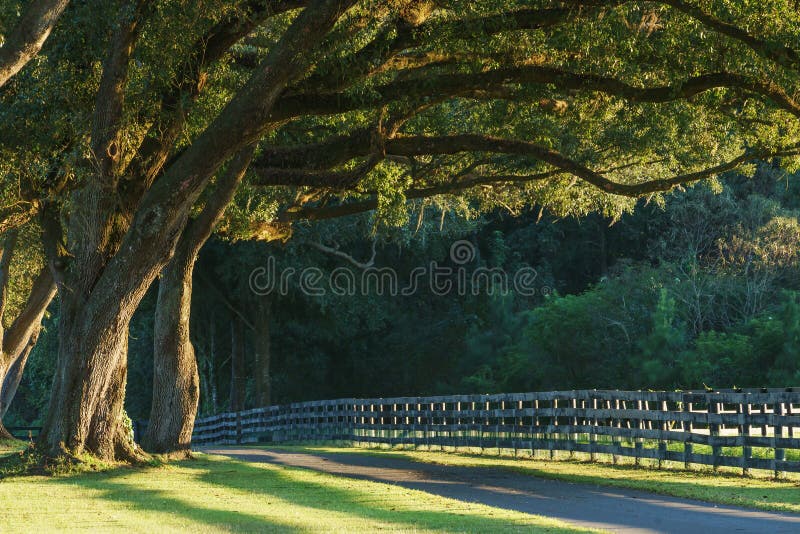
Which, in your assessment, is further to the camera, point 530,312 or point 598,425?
point 530,312

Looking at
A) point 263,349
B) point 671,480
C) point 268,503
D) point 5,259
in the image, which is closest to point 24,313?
point 5,259

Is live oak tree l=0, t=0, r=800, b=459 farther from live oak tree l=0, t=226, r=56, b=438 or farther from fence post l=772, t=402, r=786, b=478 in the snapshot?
live oak tree l=0, t=226, r=56, b=438

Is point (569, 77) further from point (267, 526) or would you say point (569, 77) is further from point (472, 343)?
point (472, 343)

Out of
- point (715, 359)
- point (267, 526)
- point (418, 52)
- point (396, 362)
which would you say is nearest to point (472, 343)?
point (396, 362)

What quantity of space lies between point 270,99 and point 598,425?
8.97 meters

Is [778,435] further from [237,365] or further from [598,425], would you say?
[237,365]

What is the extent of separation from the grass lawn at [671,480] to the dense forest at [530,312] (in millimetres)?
11370

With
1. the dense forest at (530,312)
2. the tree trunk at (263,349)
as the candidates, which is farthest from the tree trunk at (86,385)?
the tree trunk at (263,349)

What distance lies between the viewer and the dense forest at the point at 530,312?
35156 mm

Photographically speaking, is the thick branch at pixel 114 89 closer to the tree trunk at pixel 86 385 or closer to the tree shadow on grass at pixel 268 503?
the tree trunk at pixel 86 385

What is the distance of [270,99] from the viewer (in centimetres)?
1450

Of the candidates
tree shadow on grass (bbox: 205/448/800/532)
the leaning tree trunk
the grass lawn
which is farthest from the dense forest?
the leaning tree trunk

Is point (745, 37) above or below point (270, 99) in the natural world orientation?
above

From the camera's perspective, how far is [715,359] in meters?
34.0
